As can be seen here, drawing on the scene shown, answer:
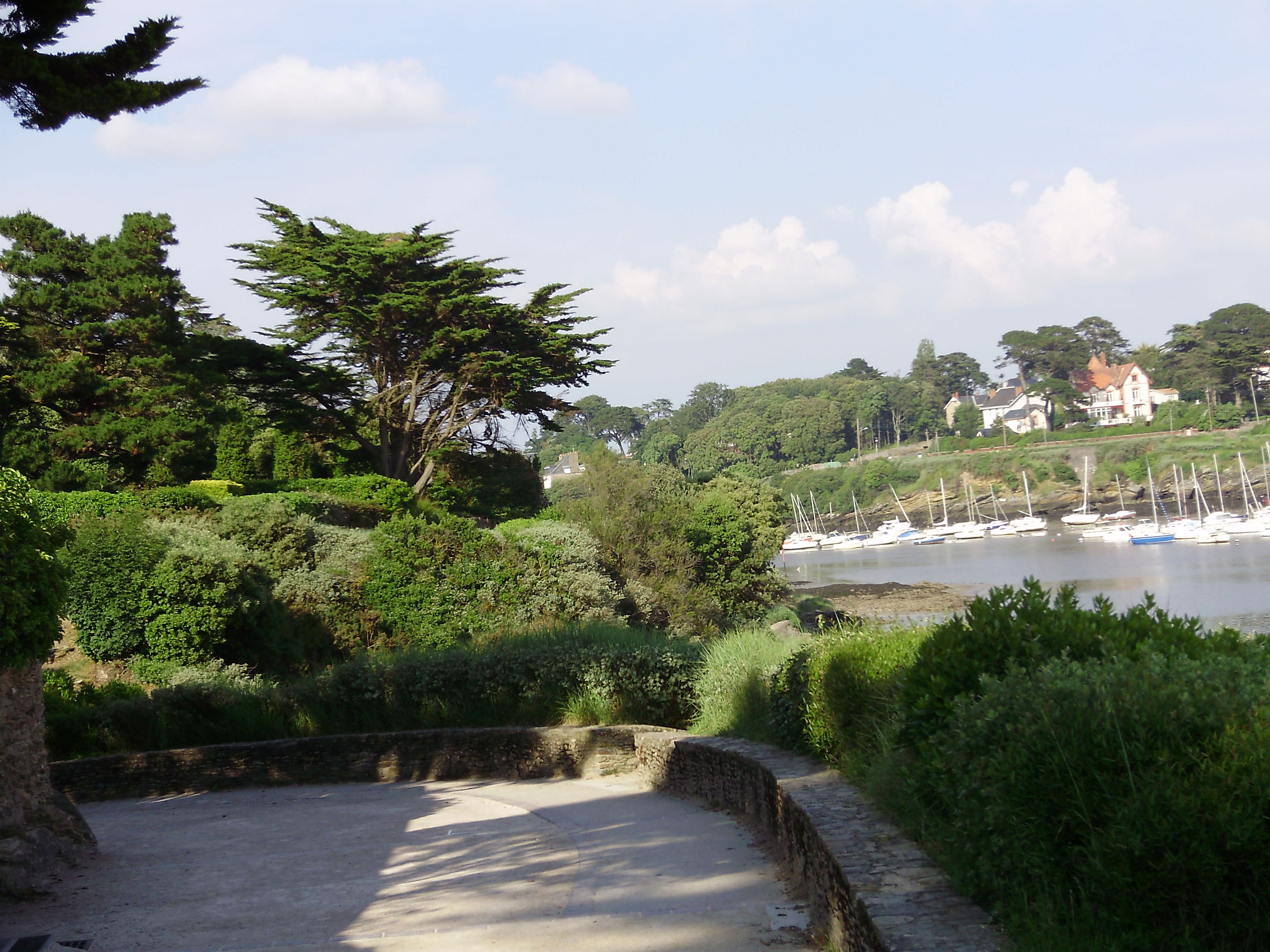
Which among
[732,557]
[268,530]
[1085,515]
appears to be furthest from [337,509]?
[1085,515]

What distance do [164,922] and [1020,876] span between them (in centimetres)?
594

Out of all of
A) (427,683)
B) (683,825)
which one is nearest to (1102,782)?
(683,825)

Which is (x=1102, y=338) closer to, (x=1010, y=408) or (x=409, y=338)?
(x=1010, y=408)

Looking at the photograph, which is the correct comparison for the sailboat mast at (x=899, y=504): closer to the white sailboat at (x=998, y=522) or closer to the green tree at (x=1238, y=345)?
the white sailboat at (x=998, y=522)

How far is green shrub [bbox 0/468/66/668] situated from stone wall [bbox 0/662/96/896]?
261 mm

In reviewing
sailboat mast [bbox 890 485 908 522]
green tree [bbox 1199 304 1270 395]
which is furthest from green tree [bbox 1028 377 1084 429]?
sailboat mast [bbox 890 485 908 522]

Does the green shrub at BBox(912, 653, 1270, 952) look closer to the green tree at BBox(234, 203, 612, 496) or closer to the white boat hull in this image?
the green tree at BBox(234, 203, 612, 496)

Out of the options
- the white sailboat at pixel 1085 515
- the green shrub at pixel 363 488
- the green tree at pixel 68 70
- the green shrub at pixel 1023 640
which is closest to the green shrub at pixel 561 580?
the green shrub at pixel 363 488

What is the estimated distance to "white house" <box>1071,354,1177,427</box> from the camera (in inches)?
4924

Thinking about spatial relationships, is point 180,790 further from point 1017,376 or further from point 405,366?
point 1017,376

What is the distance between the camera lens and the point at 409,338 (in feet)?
111

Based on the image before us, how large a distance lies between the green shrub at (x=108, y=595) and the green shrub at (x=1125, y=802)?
16.8 metres

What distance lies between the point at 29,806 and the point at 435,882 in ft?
11.7

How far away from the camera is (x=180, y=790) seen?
46.2 ft
